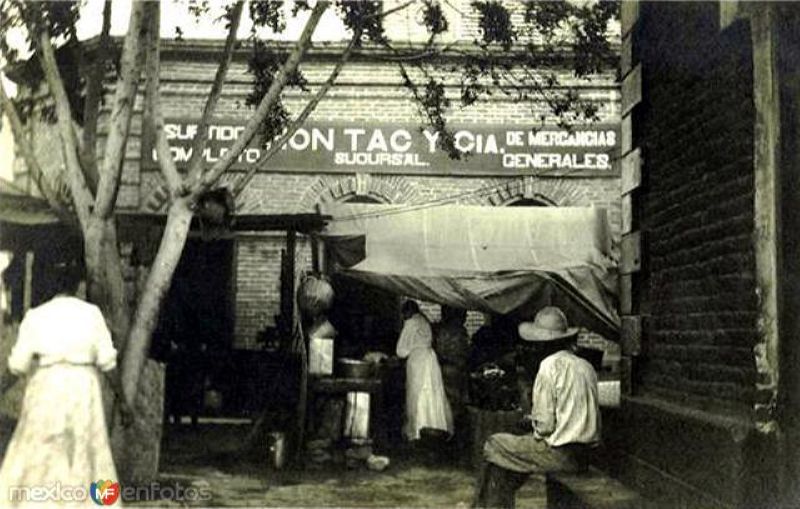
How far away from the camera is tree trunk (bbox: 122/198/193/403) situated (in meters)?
6.91

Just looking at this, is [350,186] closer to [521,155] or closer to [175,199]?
[521,155]

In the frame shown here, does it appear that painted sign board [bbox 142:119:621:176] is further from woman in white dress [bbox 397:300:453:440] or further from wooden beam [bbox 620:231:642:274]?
wooden beam [bbox 620:231:642:274]

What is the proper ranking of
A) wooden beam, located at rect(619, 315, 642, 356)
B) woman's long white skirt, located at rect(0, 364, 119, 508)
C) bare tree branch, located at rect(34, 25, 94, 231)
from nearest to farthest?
woman's long white skirt, located at rect(0, 364, 119, 508) < wooden beam, located at rect(619, 315, 642, 356) < bare tree branch, located at rect(34, 25, 94, 231)

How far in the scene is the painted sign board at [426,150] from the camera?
1476 cm

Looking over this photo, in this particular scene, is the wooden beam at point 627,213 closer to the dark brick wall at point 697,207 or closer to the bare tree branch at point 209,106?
the dark brick wall at point 697,207

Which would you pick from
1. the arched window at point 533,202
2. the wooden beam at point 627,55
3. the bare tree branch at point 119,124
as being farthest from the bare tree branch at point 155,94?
the arched window at point 533,202

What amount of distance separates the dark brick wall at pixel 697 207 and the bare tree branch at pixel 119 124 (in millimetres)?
3926

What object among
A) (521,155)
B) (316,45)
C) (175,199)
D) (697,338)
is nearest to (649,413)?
(697,338)

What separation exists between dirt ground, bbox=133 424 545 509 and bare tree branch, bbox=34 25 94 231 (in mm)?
2466

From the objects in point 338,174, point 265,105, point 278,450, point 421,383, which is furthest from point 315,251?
point 265,105

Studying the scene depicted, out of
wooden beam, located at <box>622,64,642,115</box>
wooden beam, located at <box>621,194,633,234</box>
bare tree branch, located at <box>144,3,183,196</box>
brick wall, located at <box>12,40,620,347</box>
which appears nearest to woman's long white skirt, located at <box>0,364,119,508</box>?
bare tree branch, located at <box>144,3,183,196</box>

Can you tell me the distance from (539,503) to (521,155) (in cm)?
790

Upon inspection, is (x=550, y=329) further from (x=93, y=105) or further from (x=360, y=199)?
(x=360, y=199)

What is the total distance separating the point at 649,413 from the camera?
6.14 m
